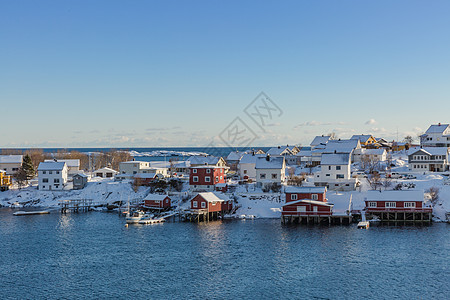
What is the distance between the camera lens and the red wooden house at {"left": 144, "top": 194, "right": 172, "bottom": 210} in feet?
257

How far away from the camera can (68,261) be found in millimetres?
46438

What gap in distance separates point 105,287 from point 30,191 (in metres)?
67.8

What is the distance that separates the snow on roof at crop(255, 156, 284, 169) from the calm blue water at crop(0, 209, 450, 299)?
22.3 meters

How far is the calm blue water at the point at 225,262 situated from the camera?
37375mm

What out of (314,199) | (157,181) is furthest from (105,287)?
(157,181)

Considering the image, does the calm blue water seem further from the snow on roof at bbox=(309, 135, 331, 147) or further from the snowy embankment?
the snow on roof at bbox=(309, 135, 331, 147)

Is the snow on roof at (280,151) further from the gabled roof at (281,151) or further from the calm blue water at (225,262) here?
the calm blue water at (225,262)

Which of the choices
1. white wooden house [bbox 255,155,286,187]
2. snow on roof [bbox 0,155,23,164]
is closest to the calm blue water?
white wooden house [bbox 255,155,286,187]

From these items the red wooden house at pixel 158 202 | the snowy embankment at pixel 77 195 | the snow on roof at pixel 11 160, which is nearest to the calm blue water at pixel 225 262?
the red wooden house at pixel 158 202

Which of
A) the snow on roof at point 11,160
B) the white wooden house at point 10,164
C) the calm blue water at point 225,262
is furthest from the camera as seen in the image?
the snow on roof at point 11,160

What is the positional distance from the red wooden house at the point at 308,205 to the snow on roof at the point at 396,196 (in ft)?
21.7

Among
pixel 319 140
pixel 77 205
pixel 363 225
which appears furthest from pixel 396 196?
pixel 319 140

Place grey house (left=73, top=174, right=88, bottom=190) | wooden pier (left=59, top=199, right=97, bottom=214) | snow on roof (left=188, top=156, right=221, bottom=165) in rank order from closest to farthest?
wooden pier (left=59, top=199, right=97, bottom=214), snow on roof (left=188, top=156, right=221, bottom=165), grey house (left=73, top=174, right=88, bottom=190)

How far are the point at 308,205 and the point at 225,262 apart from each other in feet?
83.7
